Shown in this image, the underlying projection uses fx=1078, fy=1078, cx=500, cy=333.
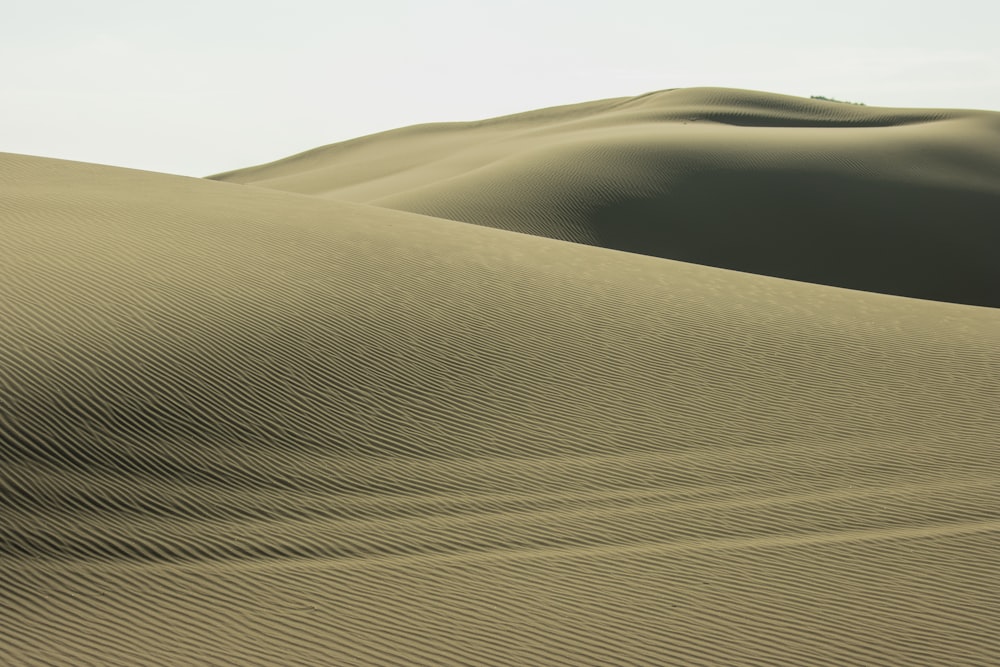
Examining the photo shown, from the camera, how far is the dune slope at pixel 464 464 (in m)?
6.77

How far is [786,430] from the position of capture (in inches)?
424

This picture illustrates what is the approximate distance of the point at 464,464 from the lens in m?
9.59

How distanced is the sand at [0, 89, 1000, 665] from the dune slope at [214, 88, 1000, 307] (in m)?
10.9

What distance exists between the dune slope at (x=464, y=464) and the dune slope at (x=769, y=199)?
13211 mm

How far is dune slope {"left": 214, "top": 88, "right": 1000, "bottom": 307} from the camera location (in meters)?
29.2

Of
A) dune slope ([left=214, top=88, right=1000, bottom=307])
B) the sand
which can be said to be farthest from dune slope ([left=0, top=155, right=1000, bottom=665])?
dune slope ([left=214, top=88, right=1000, bottom=307])

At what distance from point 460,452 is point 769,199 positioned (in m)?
23.7

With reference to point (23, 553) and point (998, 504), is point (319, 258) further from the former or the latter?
point (998, 504)

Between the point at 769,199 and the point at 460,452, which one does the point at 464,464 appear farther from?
the point at 769,199

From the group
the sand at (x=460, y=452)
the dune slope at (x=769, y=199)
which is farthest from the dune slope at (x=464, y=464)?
the dune slope at (x=769, y=199)

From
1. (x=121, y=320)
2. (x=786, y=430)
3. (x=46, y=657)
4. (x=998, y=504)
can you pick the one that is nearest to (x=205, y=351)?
(x=121, y=320)

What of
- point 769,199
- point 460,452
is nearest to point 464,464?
point 460,452

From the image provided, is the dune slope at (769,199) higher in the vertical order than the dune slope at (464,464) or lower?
higher

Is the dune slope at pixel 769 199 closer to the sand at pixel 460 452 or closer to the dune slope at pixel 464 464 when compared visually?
the sand at pixel 460 452
